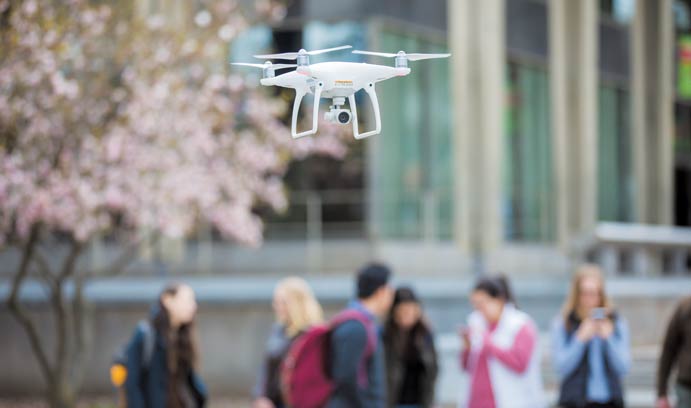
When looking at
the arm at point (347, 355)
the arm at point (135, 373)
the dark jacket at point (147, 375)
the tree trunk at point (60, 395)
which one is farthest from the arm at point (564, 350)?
the tree trunk at point (60, 395)

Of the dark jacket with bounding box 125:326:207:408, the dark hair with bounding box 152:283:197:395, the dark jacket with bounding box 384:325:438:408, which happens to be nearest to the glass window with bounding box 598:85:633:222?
the dark jacket with bounding box 384:325:438:408

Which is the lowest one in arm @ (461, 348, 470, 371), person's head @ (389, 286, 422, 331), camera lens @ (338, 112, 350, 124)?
arm @ (461, 348, 470, 371)

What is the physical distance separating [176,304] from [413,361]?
199 cm

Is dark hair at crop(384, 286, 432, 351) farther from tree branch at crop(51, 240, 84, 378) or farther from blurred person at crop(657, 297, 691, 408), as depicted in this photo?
tree branch at crop(51, 240, 84, 378)

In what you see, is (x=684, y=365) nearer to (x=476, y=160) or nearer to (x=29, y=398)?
(x=29, y=398)

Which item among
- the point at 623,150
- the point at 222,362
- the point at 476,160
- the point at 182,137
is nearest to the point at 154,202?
the point at 182,137

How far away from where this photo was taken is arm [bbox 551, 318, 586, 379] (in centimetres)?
936

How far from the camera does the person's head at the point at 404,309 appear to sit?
33.4 feet

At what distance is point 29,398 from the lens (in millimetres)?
19625

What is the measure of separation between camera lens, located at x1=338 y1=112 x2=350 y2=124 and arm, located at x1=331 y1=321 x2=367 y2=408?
4.63 m

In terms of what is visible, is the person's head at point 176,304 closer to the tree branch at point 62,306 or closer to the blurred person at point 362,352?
the blurred person at point 362,352

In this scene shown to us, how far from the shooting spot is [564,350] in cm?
952

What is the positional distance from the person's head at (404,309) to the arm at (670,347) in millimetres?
1971

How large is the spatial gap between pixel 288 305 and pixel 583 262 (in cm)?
1253
